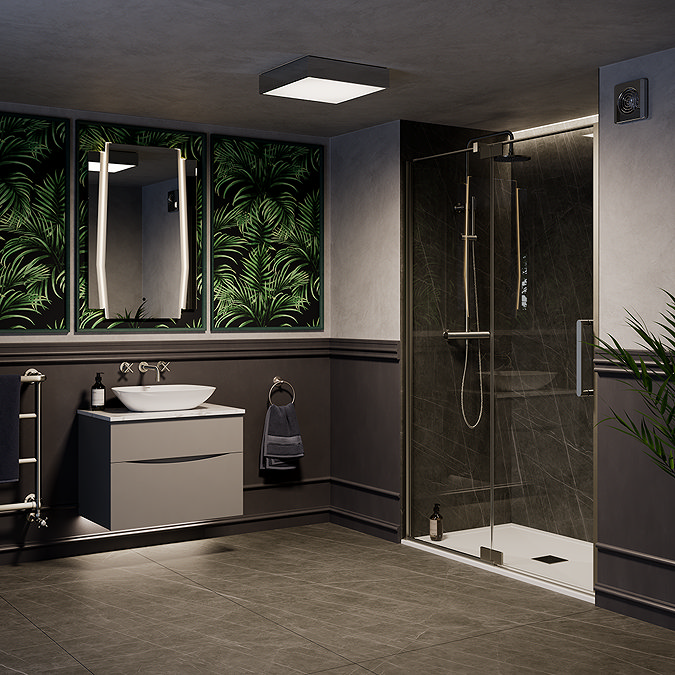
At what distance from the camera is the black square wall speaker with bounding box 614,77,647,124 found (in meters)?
3.67

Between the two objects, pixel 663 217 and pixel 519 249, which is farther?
pixel 519 249

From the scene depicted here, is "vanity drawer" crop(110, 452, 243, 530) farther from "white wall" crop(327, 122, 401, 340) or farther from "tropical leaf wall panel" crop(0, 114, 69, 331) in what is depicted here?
"white wall" crop(327, 122, 401, 340)

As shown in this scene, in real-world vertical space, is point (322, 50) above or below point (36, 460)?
above

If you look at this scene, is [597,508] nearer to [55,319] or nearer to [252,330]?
[252,330]

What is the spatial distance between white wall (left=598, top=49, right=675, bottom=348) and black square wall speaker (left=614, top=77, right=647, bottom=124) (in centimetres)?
2

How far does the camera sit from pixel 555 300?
465 cm

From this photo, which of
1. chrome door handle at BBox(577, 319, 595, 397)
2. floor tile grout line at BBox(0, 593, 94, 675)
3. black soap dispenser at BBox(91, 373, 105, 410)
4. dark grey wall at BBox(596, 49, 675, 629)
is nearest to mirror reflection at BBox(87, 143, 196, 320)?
black soap dispenser at BBox(91, 373, 105, 410)

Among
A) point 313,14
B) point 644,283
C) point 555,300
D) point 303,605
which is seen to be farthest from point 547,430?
point 313,14

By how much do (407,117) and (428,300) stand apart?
3.32 ft

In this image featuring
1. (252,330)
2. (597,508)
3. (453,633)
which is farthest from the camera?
(252,330)

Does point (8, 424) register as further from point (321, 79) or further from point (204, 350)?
point (321, 79)

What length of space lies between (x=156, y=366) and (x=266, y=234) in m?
1.03

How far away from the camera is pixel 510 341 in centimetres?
465

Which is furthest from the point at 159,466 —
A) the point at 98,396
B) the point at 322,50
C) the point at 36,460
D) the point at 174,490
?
the point at 322,50
